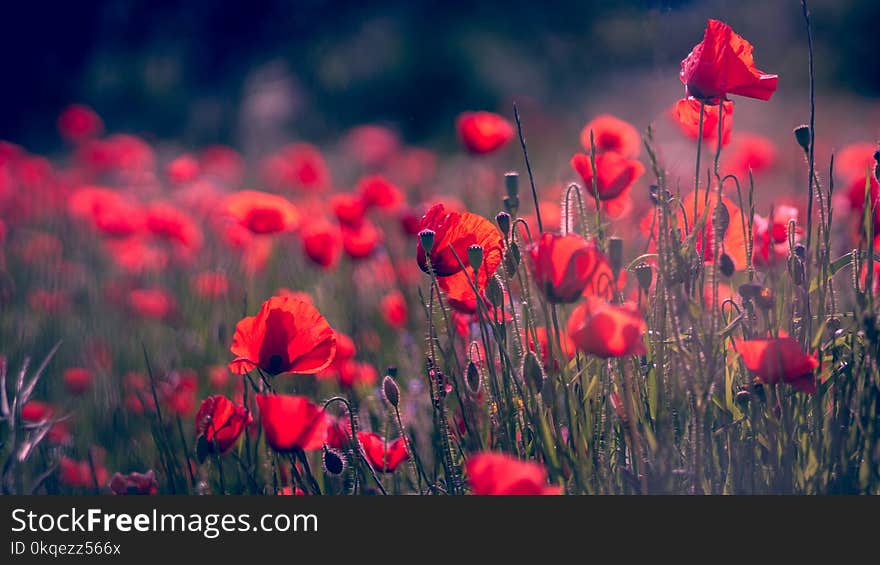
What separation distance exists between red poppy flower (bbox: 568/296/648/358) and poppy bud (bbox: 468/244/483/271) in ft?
0.58

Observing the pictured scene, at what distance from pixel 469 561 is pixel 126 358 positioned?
1.82m

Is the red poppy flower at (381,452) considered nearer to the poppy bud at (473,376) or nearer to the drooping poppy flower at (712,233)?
the poppy bud at (473,376)

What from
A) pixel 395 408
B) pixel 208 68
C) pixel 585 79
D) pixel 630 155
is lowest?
pixel 395 408

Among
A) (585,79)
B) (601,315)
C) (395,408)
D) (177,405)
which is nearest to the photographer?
(601,315)

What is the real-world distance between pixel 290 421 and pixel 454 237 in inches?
13.0

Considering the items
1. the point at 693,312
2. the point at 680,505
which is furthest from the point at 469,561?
the point at 693,312

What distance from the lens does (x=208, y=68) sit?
714 cm

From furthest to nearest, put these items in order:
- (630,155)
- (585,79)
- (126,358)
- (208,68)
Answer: (208,68), (585,79), (126,358), (630,155)

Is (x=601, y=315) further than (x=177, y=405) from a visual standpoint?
No

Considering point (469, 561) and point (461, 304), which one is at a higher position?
point (461, 304)

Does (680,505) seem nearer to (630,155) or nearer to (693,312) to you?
(693,312)

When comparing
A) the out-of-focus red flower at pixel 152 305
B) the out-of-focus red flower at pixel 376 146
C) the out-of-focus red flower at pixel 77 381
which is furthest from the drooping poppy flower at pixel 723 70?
the out-of-focus red flower at pixel 376 146

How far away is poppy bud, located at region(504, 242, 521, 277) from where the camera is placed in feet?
3.92

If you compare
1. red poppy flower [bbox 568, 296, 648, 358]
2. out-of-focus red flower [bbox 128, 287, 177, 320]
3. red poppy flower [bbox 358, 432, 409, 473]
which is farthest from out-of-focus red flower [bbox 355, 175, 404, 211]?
red poppy flower [bbox 568, 296, 648, 358]
